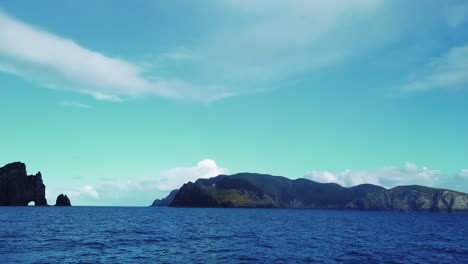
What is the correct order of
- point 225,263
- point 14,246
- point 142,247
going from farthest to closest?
point 142,247 → point 14,246 → point 225,263

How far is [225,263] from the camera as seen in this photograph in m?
39.8

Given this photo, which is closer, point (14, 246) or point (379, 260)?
point (379, 260)

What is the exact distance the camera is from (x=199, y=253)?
46.9 m

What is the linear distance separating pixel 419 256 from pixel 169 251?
38.6m

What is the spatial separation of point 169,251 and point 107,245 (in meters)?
11.9

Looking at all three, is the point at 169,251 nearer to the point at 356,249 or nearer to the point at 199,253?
the point at 199,253

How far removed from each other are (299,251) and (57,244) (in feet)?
128

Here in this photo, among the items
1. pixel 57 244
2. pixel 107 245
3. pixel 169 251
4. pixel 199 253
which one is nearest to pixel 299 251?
pixel 199 253

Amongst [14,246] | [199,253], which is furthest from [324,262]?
[14,246]

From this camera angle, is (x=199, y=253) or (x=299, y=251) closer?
(x=199, y=253)

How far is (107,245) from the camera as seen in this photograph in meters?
52.4

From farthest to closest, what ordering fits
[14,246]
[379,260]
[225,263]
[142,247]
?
[142,247] < [14,246] < [379,260] < [225,263]

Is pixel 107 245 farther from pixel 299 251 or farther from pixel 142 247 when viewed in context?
pixel 299 251

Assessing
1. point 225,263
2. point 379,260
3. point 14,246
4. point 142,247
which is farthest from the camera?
point 142,247
